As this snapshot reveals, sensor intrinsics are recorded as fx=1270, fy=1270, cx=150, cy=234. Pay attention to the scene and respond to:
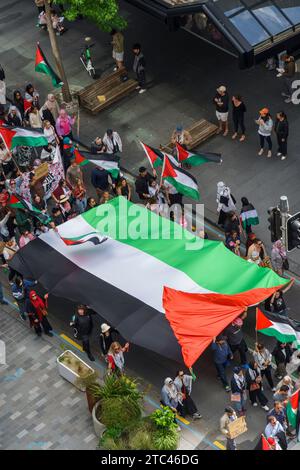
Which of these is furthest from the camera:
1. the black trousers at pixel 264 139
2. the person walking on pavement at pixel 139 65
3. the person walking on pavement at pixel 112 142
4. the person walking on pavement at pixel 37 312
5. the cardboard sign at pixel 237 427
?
the person walking on pavement at pixel 139 65

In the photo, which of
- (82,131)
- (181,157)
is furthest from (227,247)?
(82,131)

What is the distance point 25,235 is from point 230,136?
28.5ft

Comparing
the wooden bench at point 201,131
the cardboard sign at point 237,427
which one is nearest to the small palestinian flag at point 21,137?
the wooden bench at point 201,131

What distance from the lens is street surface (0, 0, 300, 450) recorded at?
3247 centimetres

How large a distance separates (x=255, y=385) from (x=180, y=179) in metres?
7.18

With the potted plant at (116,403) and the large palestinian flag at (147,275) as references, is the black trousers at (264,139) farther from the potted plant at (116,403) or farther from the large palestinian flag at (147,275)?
the potted plant at (116,403)

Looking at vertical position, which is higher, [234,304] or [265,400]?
[234,304]

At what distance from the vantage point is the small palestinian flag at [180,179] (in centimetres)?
3600

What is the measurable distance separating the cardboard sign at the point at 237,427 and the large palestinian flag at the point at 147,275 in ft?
6.00

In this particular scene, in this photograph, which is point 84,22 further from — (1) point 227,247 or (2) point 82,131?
(1) point 227,247

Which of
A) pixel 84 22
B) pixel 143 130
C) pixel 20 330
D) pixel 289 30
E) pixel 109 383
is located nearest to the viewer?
pixel 109 383

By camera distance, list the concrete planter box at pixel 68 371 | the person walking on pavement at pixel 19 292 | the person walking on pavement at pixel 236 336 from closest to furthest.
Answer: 1. the person walking on pavement at pixel 236 336
2. the concrete planter box at pixel 68 371
3. the person walking on pavement at pixel 19 292

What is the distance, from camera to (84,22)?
4691 centimetres

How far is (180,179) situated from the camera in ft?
119
